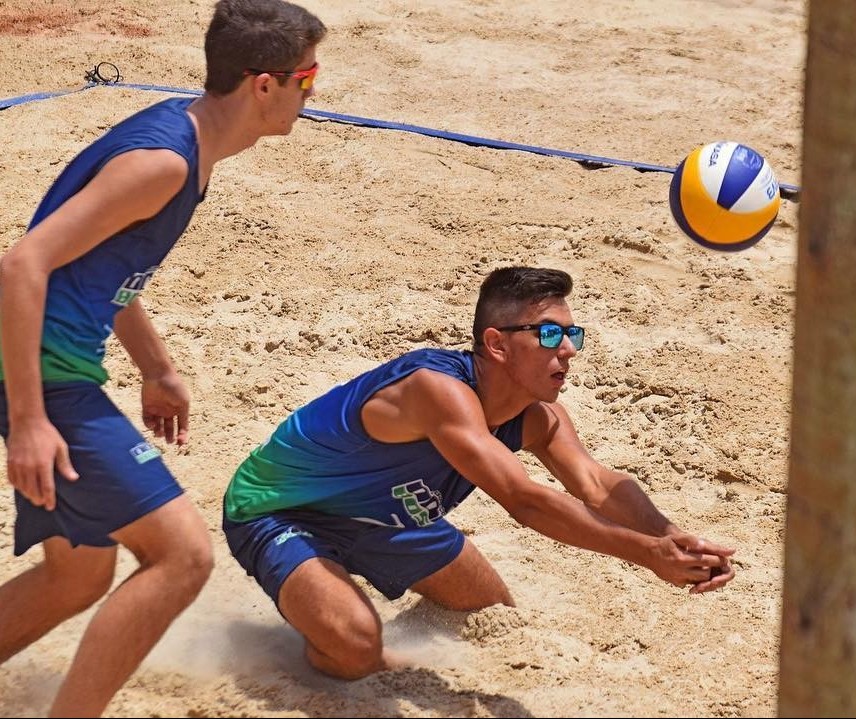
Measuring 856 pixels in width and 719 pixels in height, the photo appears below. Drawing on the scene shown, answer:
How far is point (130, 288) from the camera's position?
3.30 m

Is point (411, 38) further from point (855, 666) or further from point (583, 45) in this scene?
point (855, 666)

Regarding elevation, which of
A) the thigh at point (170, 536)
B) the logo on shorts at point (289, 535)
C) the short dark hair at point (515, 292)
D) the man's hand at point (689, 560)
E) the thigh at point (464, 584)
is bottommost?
the thigh at point (464, 584)

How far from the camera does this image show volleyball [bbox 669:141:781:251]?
193 inches

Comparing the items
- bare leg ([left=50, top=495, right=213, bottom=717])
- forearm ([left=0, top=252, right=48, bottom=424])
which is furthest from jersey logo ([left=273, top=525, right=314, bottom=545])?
forearm ([left=0, top=252, right=48, bottom=424])

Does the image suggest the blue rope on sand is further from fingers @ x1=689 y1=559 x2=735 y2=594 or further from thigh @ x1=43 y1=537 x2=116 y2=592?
thigh @ x1=43 y1=537 x2=116 y2=592

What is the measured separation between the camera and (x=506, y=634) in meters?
4.16

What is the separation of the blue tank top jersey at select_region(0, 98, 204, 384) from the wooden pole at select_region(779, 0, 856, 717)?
4.77 feet

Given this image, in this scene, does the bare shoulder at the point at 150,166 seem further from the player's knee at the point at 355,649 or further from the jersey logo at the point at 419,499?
the player's knee at the point at 355,649

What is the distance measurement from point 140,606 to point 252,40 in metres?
1.40

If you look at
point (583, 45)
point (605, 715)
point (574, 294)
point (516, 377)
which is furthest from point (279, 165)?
point (605, 715)

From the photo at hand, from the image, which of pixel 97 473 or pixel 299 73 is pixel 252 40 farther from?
pixel 97 473

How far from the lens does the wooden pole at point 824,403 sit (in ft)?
8.41

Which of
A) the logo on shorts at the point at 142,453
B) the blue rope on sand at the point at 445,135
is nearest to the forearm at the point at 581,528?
the logo on shorts at the point at 142,453

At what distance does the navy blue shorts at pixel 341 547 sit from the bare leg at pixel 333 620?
50mm
